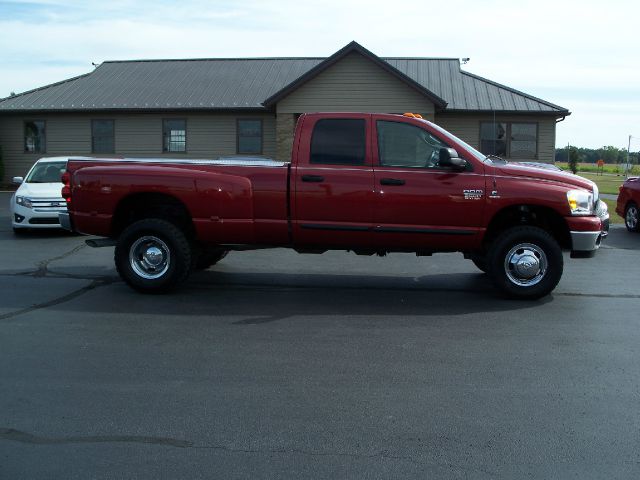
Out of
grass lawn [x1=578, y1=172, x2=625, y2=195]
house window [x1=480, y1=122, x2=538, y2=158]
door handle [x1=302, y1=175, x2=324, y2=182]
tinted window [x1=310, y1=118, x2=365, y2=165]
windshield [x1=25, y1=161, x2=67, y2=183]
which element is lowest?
grass lawn [x1=578, y1=172, x2=625, y2=195]

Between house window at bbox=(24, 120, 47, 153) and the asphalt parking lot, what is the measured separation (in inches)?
838

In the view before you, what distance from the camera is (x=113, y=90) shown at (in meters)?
28.5

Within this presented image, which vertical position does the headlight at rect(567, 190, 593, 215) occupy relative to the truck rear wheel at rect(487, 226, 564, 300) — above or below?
above

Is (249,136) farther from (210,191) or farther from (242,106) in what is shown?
(210,191)

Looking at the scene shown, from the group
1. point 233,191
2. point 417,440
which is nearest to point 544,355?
point 417,440

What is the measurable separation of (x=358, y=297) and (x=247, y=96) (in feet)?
65.2

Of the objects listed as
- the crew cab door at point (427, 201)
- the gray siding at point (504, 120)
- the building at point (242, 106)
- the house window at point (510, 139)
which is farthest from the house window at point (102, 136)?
the crew cab door at point (427, 201)

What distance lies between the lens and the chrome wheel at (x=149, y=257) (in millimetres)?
8305

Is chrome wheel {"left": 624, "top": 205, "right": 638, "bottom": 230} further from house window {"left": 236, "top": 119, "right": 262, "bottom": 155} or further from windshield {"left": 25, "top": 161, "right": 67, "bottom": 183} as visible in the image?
house window {"left": 236, "top": 119, "right": 262, "bottom": 155}

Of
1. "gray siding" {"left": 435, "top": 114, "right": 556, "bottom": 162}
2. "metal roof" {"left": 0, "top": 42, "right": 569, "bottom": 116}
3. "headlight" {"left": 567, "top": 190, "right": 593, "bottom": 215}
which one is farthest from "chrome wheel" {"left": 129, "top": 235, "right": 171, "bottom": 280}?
"gray siding" {"left": 435, "top": 114, "right": 556, "bottom": 162}

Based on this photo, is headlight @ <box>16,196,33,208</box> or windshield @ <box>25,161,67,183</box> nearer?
headlight @ <box>16,196,33,208</box>

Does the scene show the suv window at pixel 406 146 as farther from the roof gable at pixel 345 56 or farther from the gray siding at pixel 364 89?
the gray siding at pixel 364 89

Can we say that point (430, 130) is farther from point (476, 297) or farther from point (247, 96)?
point (247, 96)

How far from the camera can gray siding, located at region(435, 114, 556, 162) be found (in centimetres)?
2498
